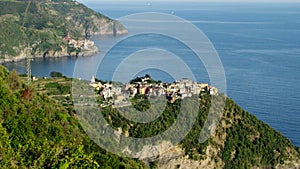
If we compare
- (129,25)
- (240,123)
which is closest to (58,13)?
(129,25)

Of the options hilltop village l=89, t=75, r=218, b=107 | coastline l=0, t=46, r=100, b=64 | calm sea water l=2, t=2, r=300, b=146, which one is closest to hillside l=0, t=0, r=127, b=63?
coastline l=0, t=46, r=100, b=64

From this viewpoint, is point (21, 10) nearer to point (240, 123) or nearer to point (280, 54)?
point (280, 54)

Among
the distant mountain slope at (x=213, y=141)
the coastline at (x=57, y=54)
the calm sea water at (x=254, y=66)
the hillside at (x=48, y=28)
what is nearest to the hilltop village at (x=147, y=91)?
the distant mountain slope at (x=213, y=141)

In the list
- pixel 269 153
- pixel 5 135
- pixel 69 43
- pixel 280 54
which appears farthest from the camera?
pixel 69 43

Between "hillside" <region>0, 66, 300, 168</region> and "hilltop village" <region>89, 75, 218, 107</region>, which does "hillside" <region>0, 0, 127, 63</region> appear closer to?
"hilltop village" <region>89, 75, 218, 107</region>

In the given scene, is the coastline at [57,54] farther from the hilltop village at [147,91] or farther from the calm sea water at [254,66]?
the hilltop village at [147,91]

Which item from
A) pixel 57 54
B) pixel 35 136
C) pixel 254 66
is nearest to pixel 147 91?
pixel 35 136
